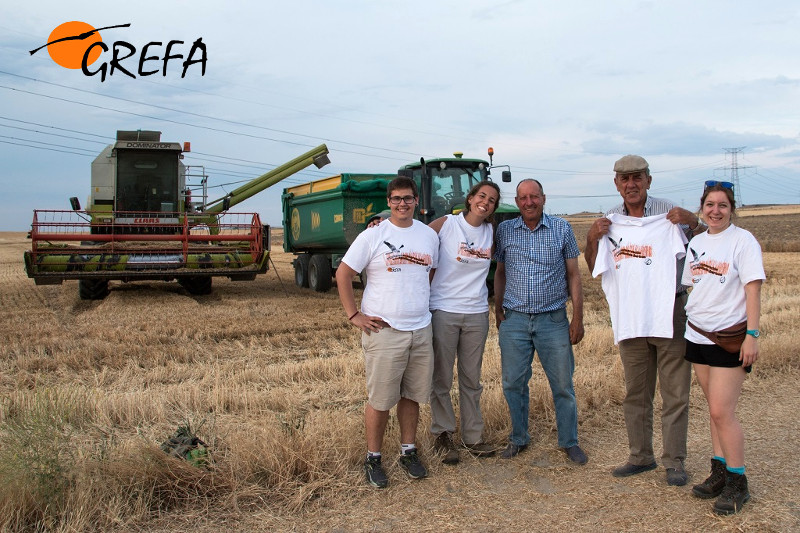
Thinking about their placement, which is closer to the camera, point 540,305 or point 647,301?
point 647,301

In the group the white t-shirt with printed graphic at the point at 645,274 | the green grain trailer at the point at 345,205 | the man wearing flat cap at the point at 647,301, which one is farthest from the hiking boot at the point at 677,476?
the green grain trailer at the point at 345,205

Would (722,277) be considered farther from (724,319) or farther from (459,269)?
(459,269)

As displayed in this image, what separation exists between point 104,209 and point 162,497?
1187cm

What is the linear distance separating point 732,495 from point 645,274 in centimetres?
121

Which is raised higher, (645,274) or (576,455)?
(645,274)

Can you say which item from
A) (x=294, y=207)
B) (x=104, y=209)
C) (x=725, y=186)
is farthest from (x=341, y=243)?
(x=725, y=186)

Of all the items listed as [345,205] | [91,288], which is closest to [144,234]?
[91,288]

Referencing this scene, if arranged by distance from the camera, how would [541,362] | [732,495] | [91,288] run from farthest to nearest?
1. [91,288]
2. [541,362]
3. [732,495]

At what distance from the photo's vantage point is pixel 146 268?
40.7 ft

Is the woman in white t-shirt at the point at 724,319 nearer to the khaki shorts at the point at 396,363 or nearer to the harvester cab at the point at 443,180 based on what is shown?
the khaki shorts at the point at 396,363

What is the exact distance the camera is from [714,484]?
3.70 metres

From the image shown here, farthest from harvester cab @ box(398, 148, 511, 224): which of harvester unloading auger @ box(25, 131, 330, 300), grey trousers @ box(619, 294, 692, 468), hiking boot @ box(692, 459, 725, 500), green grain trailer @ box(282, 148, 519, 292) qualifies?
hiking boot @ box(692, 459, 725, 500)

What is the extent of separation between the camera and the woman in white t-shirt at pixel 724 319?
3545mm

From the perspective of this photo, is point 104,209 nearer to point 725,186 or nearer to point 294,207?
point 294,207
